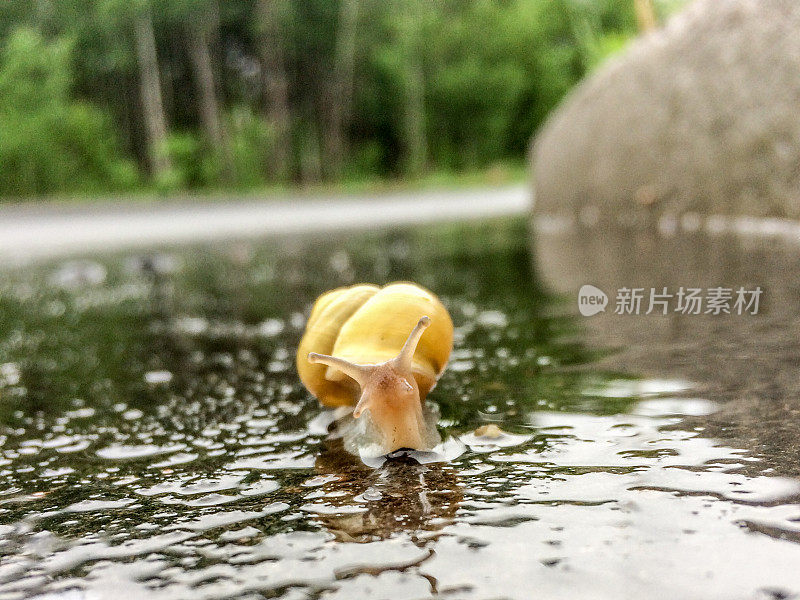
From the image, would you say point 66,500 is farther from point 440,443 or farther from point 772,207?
point 772,207

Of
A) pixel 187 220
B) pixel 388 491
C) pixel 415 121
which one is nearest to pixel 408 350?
pixel 388 491

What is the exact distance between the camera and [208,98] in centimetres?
2775

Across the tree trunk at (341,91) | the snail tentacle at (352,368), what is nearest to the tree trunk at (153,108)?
the tree trunk at (341,91)

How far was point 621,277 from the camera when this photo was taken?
3.76 metres

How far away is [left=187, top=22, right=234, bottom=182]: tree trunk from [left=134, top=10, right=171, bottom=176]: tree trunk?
1654mm

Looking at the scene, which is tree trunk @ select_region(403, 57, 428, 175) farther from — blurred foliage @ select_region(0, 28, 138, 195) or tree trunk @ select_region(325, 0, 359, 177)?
blurred foliage @ select_region(0, 28, 138, 195)

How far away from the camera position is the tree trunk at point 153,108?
24077 mm

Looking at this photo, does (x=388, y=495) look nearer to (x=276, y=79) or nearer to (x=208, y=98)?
(x=208, y=98)

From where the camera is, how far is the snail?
1.45 m

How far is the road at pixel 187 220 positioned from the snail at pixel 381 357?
886 centimetres

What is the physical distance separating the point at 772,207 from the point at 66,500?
487cm

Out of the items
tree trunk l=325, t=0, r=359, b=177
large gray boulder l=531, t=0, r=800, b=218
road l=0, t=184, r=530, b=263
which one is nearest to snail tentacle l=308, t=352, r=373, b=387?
large gray boulder l=531, t=0, r=800, b=218

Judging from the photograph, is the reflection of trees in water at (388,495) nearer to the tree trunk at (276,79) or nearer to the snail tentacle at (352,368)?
the snail tentacle at (352,368)

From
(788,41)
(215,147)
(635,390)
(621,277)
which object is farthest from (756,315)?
(215,147)
